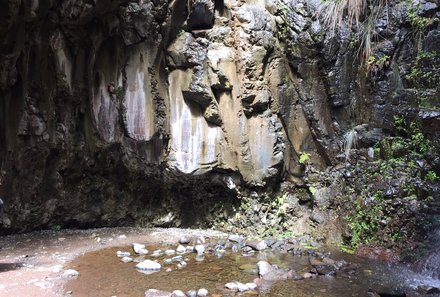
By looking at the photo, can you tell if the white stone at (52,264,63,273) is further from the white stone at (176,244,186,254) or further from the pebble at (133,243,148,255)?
the white stone at (176,244,186,254)

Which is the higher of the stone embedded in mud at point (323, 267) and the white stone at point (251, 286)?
the stone embedded in mud at point (323, 267)

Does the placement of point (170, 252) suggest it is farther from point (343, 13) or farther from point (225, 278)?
point (343, 13)

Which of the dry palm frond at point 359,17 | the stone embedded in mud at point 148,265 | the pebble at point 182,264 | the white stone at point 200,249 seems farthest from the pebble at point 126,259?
the dry palm frond at point 359,17

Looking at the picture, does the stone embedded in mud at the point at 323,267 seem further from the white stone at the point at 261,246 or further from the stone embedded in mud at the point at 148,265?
the stone embedded in mud at the point at 148,265

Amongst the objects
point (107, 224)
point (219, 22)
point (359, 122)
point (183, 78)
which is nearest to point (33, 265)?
point (107, 224)

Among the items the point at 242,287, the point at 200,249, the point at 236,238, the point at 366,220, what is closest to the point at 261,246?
the point at 236,238

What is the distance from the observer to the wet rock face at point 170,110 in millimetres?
8062

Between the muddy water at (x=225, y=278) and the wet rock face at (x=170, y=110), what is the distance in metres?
2.42

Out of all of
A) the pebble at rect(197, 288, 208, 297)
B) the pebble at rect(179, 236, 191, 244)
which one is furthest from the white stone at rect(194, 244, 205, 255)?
the pebble at rect(197, 288, 208, 297)

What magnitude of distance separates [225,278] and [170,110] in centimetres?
461

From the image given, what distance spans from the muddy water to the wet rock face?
2.42m

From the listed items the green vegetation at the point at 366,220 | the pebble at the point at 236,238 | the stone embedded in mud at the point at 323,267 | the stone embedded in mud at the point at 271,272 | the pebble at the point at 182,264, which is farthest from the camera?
the pebble at the point at 236,238

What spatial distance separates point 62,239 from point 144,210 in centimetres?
232

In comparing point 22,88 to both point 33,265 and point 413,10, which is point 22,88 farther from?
point 413,10
